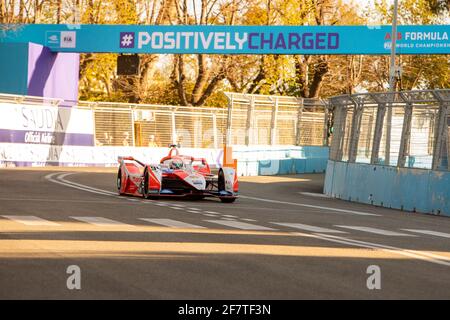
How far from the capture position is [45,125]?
42.2 m

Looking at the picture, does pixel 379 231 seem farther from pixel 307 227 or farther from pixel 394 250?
pixel 394 250

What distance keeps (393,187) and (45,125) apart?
66.9 ft

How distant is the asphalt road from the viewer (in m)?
8.93

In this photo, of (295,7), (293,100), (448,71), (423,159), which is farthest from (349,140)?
(448,71)

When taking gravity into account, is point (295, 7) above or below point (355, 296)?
above

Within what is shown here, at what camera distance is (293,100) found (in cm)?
4538

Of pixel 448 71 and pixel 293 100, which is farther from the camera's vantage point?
pixel 448 71

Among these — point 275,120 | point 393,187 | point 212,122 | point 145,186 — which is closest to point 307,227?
point 145,186

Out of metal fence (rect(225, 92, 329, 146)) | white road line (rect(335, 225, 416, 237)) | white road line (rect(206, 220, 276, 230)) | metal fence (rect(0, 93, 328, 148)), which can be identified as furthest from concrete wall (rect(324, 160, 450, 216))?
metal fence (rect(0, 93, 328, 148))

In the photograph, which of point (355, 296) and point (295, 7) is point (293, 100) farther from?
point (355, 296)

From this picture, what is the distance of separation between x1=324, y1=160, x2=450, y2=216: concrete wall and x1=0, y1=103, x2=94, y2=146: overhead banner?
50.2 ft

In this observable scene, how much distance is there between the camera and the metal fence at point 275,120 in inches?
1665

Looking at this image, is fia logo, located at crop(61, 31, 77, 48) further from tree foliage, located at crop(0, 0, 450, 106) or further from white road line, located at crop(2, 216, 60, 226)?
white road line, located at crop(2, 216, 60, 226)
